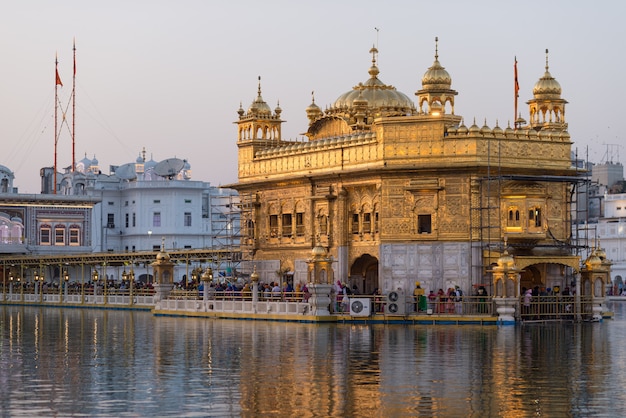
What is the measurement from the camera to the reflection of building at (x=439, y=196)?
147ft

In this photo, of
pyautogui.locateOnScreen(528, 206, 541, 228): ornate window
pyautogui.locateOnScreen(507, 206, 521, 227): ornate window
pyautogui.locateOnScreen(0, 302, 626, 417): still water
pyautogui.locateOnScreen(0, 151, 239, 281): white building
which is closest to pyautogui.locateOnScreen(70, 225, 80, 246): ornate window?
pyautogui.locateOnScreen(0, 151, 239, 281): white building

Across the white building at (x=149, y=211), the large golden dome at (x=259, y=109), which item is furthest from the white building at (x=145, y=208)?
the large golden dome at (x=259, y=109)

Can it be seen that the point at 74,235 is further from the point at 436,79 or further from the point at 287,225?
the point at 436,79

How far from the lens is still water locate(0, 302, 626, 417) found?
18344 millimetres

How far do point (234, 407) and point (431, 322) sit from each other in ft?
78.4

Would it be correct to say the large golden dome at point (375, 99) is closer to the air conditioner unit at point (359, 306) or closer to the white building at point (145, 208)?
the air conditioner unit at point (359, 306)

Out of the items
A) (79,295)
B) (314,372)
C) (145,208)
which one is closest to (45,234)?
(145,208)

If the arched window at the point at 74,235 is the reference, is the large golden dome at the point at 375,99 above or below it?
above

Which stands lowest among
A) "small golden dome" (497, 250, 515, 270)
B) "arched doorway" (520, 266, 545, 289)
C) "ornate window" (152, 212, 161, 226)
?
"arched doorway" (520, 266, 545, 289)

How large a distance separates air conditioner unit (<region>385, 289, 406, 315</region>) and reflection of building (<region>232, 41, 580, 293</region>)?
3.37m

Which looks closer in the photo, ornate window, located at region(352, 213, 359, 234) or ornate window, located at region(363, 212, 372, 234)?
ornate window, located at region(363, 212, 372, 234)

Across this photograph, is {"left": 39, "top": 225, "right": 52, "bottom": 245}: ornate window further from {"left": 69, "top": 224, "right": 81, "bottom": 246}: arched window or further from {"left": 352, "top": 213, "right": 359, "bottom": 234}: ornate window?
{"left": 352, "top": 213, "right": 359, "bottom": 234}: ornate window

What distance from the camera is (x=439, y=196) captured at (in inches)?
1775

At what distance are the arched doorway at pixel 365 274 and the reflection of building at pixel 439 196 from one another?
49 millimetres
